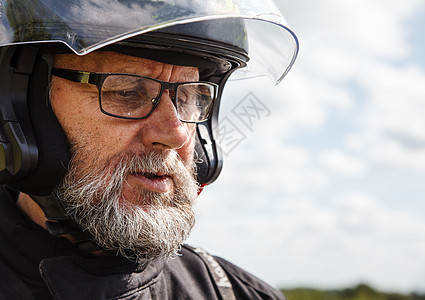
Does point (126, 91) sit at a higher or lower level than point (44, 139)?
higher

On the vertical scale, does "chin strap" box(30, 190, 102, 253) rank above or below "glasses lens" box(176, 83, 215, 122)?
below

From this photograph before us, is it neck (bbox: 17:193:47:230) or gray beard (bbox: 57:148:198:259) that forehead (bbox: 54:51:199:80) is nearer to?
gray beard (bbox: 57:148:198:259)

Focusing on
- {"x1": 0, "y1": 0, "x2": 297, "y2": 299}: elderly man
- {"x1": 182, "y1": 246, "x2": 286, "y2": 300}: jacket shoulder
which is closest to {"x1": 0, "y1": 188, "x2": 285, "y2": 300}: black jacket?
{"x1": 0, "y1": 0, "x2": 297, "y2": 299}: elderly man

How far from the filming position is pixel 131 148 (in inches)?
78.0

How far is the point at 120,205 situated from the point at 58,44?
63 cm

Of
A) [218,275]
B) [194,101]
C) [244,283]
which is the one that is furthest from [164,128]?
[244,283]

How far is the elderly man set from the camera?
1886 mm

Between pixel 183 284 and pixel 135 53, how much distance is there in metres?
1.00

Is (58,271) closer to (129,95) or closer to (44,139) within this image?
(44,139)

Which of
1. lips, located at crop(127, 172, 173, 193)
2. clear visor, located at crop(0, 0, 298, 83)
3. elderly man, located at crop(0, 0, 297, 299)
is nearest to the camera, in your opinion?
clear visor, located at crop(0, 0, 298, 83)

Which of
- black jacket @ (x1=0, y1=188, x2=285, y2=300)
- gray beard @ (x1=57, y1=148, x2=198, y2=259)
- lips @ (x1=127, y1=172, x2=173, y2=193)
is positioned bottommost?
black jacket @ (x1=0, y1=188, x2=285, y2=300)

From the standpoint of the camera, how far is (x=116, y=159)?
6.54 feet

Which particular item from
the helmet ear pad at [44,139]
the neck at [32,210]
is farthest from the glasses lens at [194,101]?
the neck at [32,210]

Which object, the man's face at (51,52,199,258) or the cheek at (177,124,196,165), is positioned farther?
the cheek at (177,124,196,165)
